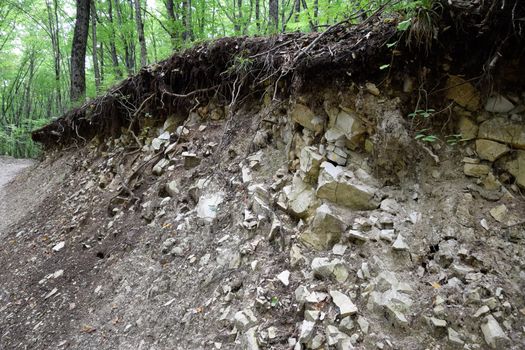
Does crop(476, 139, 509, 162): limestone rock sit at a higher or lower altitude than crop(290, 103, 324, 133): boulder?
lower

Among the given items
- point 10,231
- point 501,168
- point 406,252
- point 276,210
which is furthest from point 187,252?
point 10,231

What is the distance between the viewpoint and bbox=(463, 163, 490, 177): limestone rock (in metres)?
2.28

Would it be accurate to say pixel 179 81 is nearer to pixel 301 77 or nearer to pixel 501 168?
pixel 301 77

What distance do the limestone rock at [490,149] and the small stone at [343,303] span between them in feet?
4.99

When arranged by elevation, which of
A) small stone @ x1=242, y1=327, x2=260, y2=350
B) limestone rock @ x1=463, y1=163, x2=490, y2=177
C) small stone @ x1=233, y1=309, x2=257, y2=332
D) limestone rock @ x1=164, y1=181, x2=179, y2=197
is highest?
limestone rock @ x1=463, y1=163, x2=490, y2=177

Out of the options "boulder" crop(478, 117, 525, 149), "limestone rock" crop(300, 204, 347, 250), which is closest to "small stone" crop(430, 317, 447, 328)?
"limestone rock" crop(300, 204, 347, 250)

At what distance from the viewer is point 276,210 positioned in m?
2.95

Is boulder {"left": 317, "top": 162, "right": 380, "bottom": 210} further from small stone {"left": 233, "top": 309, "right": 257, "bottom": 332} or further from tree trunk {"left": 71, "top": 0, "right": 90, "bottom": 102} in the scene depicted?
tree trunk {"left": 71, "top": 0, "right": 90, "bottom": 102}

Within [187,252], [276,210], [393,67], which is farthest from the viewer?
[187,252]

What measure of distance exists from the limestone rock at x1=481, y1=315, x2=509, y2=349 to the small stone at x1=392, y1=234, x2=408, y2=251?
612 mm

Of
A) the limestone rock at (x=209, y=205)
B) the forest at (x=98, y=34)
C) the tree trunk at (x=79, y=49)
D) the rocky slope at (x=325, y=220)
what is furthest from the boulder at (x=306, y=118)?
the tree trunk at (x=79, y=49)

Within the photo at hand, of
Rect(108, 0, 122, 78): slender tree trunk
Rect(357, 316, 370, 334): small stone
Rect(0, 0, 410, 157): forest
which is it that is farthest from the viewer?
Rect(108, 0, 122, 78): slender tree trunk

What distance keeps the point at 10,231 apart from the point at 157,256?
167 inches

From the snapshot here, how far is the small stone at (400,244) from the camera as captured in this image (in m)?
2.23
